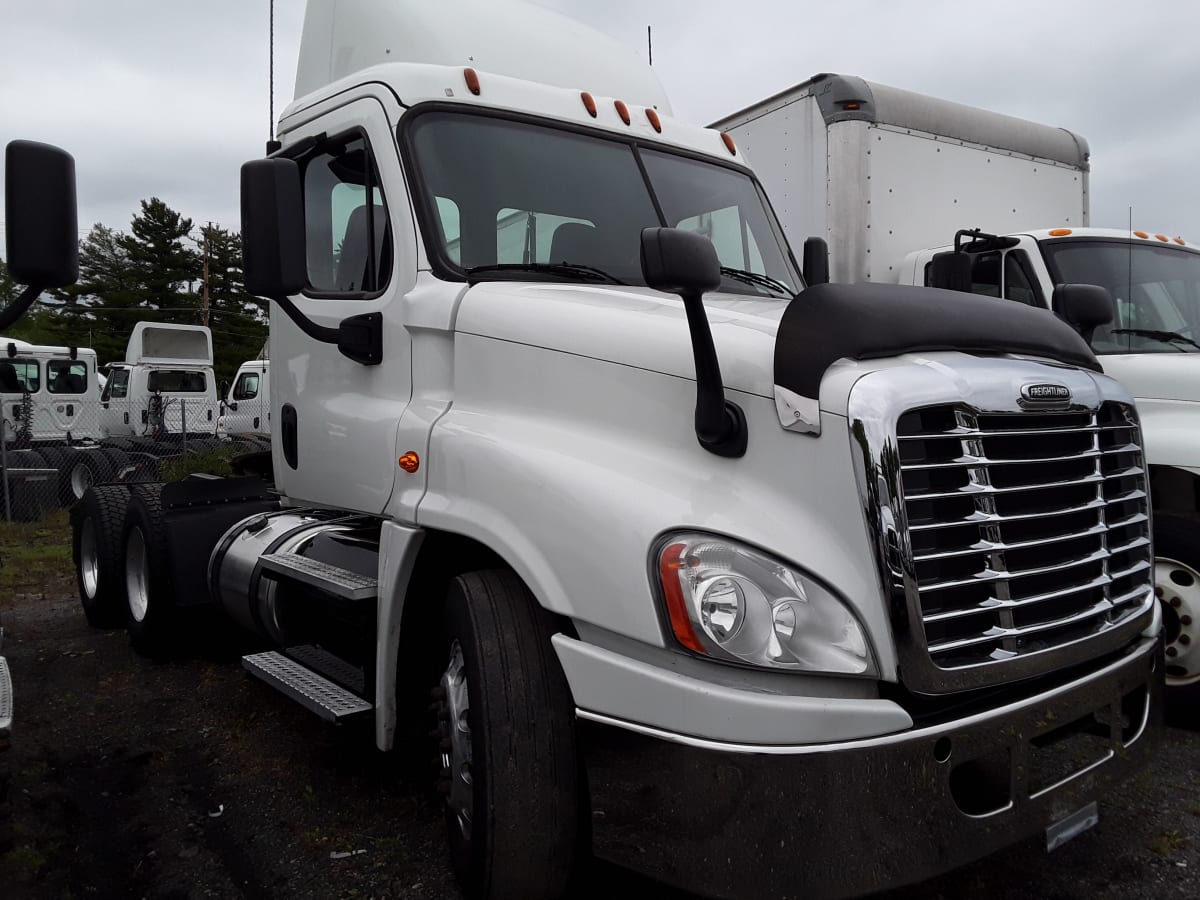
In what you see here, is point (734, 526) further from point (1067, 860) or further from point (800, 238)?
point (800, 238)

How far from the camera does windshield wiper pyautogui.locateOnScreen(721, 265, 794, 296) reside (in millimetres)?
3877

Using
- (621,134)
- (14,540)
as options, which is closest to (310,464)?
(621,134)

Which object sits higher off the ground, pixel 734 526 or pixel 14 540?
pixel 734 526

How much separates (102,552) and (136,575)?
0.40 meters

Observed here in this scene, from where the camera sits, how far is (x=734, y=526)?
7.63ft

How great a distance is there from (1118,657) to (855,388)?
1226 millimetres

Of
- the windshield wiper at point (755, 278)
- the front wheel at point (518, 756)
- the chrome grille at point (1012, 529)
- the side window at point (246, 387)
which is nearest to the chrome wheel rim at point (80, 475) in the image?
the side window at point (246, 387)

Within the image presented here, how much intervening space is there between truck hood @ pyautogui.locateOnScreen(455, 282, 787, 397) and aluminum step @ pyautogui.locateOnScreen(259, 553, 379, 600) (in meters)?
0.96

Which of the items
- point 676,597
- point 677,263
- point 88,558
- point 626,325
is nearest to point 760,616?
point 676,597

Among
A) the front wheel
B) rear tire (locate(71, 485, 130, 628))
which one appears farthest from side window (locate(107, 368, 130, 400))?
the front wheel

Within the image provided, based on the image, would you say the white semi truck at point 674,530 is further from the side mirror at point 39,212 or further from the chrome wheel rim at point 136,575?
the chrome wheel rim at point 136,575

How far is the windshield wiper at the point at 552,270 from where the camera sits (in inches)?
132

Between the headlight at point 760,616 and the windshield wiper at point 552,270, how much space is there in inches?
58.3

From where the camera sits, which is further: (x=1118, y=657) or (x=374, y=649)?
(x=374, y=649)
